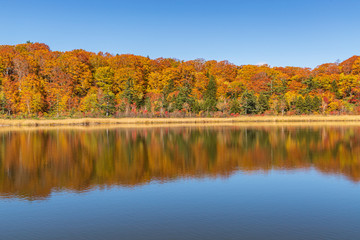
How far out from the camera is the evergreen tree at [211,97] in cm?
6281

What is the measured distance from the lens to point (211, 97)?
67.7 m

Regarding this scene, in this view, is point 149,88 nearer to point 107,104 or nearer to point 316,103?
point 107,104

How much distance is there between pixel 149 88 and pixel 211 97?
692 inches

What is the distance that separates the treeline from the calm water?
137 feet

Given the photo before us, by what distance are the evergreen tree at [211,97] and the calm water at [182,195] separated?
41216mm

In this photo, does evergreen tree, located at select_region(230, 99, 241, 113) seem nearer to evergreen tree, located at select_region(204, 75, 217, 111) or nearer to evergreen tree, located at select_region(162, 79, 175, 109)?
evergreen tree, located at select_region(204, 75, 217, 111)

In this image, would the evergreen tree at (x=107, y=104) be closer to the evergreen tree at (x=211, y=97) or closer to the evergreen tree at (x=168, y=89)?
the evergreen tree at (x=168, y=89)

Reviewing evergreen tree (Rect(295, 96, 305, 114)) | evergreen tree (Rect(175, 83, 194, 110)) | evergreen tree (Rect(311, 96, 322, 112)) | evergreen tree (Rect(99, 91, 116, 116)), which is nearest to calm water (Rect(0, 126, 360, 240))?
evergreen tree (Rect(99, 91, 116, 116))

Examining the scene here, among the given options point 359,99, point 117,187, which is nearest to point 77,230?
point 117,187

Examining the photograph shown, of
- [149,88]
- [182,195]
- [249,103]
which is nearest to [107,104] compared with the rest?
[149,88]

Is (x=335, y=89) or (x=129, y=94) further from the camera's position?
(x=335, y=89)

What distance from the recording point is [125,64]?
81.8 meters

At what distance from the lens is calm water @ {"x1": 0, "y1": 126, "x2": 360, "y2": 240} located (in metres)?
8.50

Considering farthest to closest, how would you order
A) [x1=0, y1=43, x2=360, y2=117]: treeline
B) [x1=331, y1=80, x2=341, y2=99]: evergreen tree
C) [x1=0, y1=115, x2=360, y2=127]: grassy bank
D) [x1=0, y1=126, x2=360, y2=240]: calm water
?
[x1=331, y1=80, x2=341, y2=99]: evergreen tree, [x1=0, y1=43, x2=360, y2=117]: treeline, [x1=0, y1=115, x2=360, y2=127]: grassy bank, [x1=0, y1=126, x2=360, y2=240]: calm water
